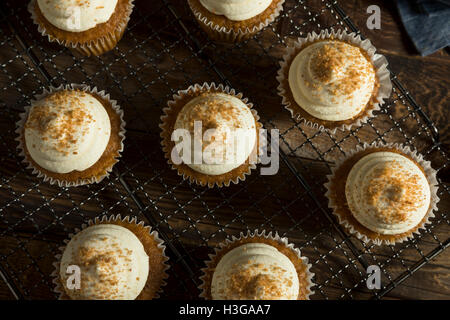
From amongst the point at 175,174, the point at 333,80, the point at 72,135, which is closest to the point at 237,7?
the point at 333,80

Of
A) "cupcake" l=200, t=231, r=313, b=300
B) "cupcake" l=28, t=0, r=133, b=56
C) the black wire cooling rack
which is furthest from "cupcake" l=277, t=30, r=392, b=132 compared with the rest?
"cupcake" l=28, t=0, r=133, b=56

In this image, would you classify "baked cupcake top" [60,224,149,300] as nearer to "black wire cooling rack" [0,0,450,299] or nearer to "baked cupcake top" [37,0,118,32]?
"black wire cooling rack" [0,0,450,299]

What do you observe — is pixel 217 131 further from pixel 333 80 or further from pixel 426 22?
pixel 426 22

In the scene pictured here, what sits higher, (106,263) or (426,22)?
(426,22)

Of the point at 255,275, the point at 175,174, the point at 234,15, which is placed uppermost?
the point at 234,15

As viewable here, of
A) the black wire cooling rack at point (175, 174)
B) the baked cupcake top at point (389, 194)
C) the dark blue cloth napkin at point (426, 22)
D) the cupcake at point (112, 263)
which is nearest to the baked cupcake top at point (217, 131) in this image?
the black wire cooling rack at point (175, 174)

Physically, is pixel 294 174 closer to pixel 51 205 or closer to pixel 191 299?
pixel 191 299

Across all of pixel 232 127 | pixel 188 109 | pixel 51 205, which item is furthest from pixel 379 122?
pixel 51 205
